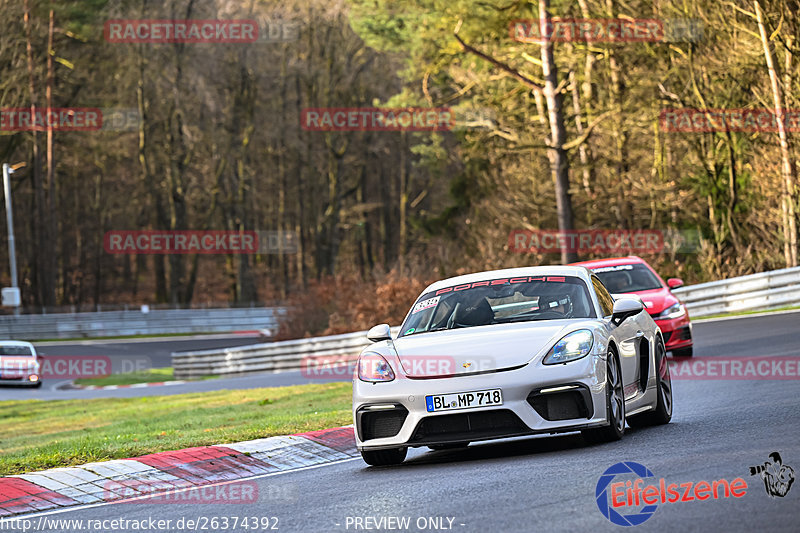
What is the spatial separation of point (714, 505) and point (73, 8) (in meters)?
54.5

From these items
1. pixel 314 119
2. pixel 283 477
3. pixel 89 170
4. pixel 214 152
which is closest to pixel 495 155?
pixel 314 119

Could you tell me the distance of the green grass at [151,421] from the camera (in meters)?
11.8

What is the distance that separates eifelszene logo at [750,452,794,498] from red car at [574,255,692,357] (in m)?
10.6

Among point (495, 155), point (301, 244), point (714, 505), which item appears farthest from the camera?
point (301, 244)

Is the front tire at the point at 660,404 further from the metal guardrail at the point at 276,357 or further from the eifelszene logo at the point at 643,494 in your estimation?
the metal guardrail at the point at 276,357

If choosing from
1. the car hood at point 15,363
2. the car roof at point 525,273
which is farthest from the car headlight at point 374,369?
the car hood at point 15,363

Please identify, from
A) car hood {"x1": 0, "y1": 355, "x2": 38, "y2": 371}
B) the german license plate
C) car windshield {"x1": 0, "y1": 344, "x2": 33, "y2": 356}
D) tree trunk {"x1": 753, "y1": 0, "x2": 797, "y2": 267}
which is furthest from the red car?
car windshield {"x1": 0, "y1": 344, "x2": 33, "y2": 356}

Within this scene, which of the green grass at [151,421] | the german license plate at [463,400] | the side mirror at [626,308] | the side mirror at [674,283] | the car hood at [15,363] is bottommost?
the car hood at [15,363]

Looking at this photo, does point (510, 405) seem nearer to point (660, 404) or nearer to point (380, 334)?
point (380, 334)

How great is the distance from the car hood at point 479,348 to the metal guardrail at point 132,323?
45611mm

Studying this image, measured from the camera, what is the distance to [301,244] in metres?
79.4

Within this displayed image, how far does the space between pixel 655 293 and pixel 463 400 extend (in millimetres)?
10402

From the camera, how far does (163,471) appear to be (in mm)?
10023

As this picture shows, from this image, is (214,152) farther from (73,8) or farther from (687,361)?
(687,361)
